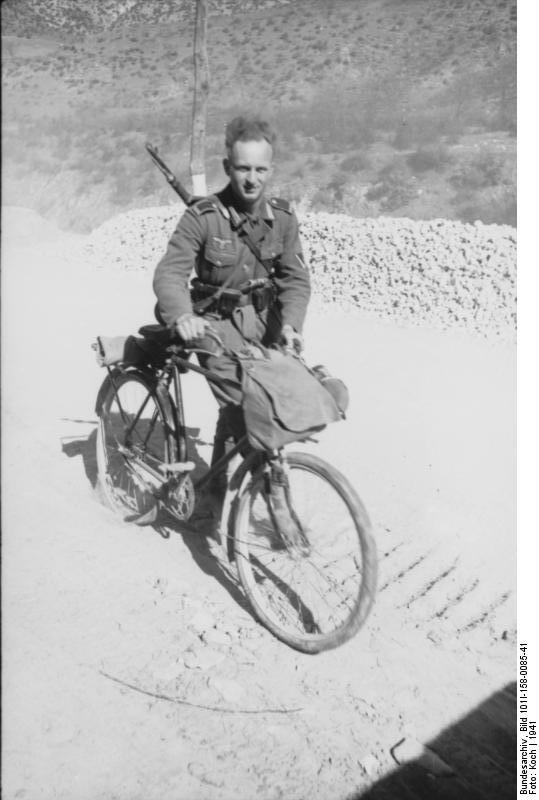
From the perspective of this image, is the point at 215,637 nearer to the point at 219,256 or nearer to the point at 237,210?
the point at 219,256

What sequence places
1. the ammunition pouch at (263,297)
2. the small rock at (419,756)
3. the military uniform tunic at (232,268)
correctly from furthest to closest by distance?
the ammunition pouch at (263,297), the military uniform tunic at (232,268), the small rock at (419,756)

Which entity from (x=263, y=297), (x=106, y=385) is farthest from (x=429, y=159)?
(x=263, y=297)

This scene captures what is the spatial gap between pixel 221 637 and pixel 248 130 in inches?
86.8

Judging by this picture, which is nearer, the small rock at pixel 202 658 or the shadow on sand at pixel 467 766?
the shadow on sand at pixel 467 766

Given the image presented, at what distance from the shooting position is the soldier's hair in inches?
118

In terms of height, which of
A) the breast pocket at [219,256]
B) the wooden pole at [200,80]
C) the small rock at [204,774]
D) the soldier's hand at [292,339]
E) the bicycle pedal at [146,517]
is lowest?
the small rock at [204,774]

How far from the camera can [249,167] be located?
3.03m

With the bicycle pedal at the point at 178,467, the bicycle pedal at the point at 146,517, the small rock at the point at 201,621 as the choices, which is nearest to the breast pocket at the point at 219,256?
the bicycle pedal at the point at 178,467

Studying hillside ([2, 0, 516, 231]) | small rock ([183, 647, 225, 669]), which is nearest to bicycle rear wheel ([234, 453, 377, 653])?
small rock ([183, 647, 225, 669])

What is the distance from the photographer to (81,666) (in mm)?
2818

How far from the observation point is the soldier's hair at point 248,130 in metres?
2.99

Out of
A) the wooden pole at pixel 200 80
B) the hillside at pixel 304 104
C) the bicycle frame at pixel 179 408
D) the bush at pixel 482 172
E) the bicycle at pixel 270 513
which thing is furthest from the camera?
the hillside at pixel 304 104

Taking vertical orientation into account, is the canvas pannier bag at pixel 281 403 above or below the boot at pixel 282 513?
above

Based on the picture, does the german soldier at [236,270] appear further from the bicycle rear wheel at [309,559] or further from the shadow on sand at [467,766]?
the shadow on sand at [467,766]
